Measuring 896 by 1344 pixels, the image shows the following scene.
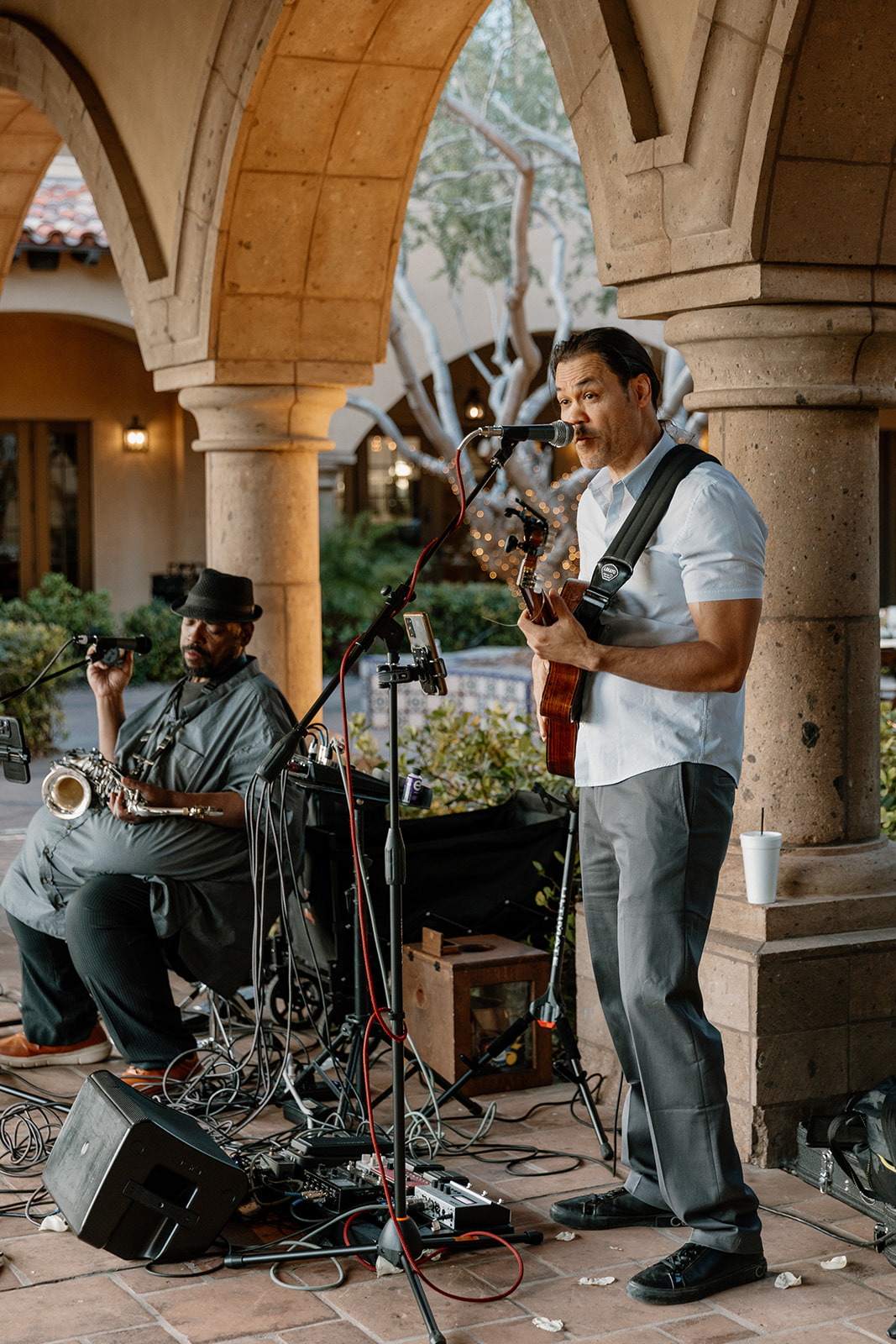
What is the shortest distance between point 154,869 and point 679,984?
1.81 meters

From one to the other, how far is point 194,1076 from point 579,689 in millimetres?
1855

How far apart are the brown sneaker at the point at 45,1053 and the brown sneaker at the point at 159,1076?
0.32 metres

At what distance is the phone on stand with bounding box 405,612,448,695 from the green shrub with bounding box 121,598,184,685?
11.1 m

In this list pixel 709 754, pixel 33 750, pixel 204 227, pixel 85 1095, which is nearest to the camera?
pixel 709 754

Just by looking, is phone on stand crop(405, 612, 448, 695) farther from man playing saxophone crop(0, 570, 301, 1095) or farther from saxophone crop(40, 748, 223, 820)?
saxophone crop(40, 748, 223, 820)

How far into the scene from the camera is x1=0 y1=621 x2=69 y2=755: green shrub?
34.6 feet

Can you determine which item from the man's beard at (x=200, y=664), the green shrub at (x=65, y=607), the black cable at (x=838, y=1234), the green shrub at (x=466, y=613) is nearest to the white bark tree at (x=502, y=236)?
the green shrub at (x=466, y=613)

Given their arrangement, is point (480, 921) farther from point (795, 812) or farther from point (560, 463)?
point (560, 463)

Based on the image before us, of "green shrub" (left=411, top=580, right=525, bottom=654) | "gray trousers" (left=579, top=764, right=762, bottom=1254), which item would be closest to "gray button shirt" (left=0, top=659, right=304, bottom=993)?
"gray trousers" (left=579, top=764, right=762, bottom=1254)

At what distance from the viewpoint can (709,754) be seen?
316cm

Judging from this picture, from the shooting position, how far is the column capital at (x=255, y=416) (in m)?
6.20

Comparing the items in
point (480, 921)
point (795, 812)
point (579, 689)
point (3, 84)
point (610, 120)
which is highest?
point (3, 84)

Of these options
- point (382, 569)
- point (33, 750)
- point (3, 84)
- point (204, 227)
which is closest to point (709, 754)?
point (204, 227)

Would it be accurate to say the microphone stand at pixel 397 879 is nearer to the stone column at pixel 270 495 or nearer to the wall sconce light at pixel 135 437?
the stone column at pixel 270 495
